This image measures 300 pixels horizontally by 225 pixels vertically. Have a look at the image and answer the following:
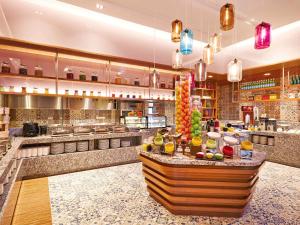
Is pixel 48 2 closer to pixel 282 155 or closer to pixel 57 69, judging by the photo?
pixel 57 69

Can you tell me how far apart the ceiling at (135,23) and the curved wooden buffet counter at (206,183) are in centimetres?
361

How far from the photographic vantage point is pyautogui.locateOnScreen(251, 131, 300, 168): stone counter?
5.11 m

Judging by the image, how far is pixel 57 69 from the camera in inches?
190

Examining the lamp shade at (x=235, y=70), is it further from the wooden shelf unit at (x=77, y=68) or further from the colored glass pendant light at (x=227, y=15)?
the wooden shelf unit at (x=77, y=68)

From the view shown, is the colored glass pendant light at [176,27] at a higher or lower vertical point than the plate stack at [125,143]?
higher

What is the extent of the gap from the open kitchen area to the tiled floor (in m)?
0.02

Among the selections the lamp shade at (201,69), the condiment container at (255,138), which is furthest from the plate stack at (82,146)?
the condiment container at (255,138)

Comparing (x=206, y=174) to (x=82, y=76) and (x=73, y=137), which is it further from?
(x=82, y=76)

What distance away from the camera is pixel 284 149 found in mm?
5363

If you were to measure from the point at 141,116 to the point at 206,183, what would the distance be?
4.05m

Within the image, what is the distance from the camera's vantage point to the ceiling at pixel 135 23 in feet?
14.2

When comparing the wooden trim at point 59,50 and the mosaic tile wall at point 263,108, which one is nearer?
the wooden trim at point 59,50

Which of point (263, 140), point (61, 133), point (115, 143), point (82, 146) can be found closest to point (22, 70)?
point (61, 133)

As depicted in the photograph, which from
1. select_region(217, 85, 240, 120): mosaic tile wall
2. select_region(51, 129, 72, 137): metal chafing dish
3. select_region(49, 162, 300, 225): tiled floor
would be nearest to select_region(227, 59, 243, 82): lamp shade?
select_region(49, 162, 300, 225): tiled floor
